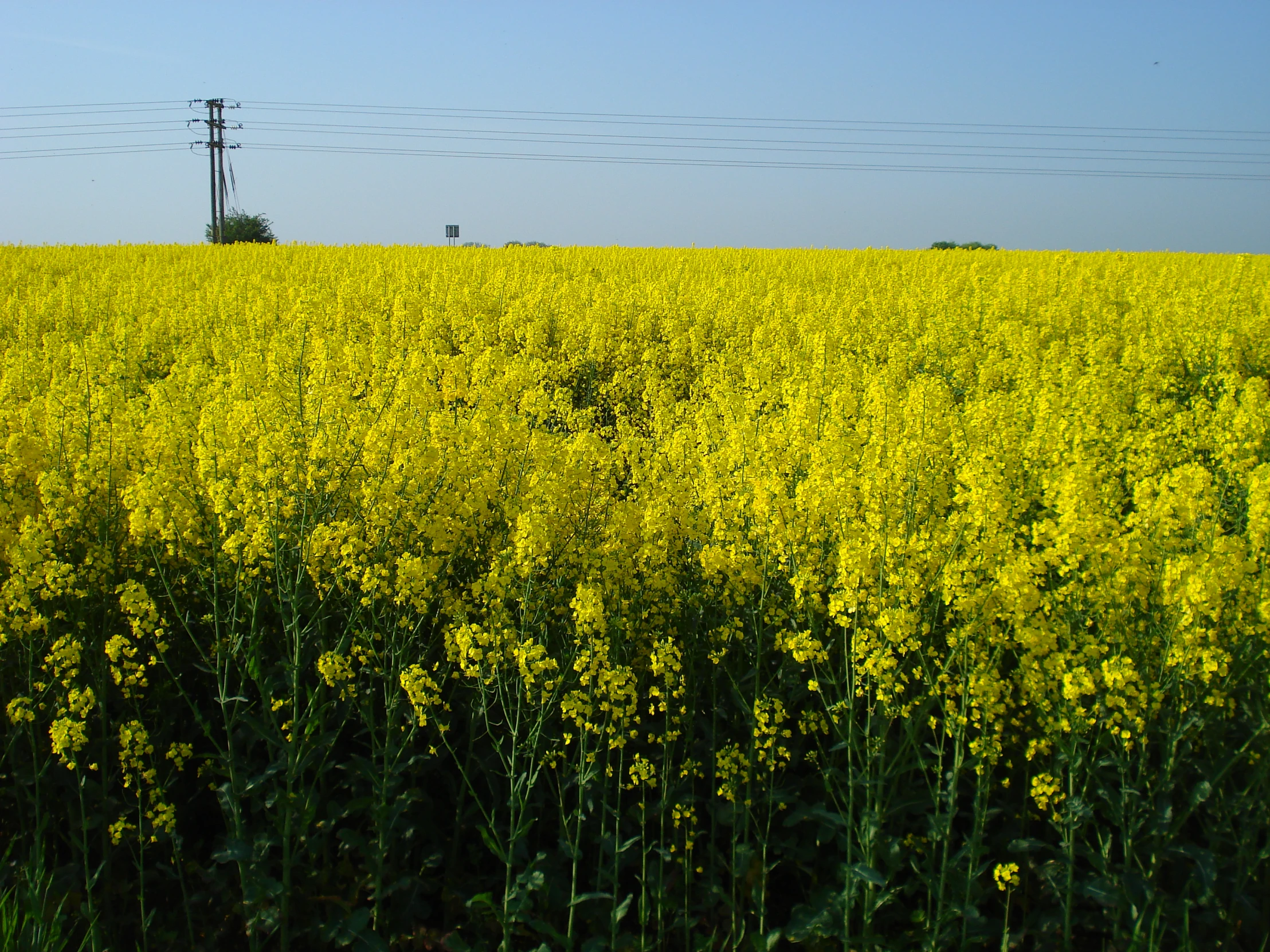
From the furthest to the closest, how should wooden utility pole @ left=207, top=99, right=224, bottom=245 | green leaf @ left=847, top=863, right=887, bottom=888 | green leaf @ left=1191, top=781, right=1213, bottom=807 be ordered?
1. wooden utility pole @ left=207, top=99, right=224, bottom=245
2. green leaf @ left=1191, top=781, right=1213, bottom=807
3. green leaf @ left=847, top=863, right=887, bottom=888

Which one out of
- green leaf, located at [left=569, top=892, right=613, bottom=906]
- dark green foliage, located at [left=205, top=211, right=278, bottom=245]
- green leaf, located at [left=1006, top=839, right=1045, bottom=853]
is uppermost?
dark green foliage, located at [left=205, top=211, right=278, bottom=245]

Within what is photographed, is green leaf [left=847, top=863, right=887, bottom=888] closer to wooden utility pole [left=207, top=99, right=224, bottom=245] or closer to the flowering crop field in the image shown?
the flowering crop field

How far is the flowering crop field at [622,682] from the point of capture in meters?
2.54

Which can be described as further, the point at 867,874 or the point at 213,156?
the point at 213,156

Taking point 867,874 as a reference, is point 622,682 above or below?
above

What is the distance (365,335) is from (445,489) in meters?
6.96

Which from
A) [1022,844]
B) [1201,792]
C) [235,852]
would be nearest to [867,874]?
[1022,844]

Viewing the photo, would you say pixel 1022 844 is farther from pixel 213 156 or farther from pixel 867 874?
pixel 213 156

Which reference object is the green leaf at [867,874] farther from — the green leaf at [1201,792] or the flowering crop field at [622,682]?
the green leaf at [1201,792]

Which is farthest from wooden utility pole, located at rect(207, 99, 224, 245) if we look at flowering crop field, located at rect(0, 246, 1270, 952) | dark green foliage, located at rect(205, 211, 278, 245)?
flowering crop field, located at rect(0, 246, 1270, 952)

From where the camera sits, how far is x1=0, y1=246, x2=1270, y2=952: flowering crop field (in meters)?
2.54

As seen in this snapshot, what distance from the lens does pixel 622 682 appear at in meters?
2.51

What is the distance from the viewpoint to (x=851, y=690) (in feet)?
8.45

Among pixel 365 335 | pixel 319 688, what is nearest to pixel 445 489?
pixel 319 688
